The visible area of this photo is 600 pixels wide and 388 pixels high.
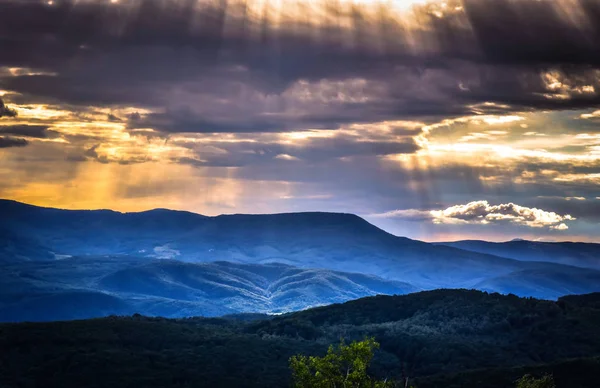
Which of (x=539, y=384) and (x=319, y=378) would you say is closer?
(x=319, y=378)

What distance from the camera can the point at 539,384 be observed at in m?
146

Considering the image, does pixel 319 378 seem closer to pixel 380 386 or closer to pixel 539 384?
pixel 380 386

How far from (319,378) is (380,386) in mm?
9354

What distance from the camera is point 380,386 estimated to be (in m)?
121

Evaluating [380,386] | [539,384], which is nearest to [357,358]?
[380,386]

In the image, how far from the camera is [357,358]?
120 m

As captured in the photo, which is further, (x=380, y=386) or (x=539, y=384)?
(x=539, y=384)

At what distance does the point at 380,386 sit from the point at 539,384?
39796 millimetres

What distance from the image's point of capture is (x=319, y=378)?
123438 millimetres

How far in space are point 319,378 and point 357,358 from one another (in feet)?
24.4

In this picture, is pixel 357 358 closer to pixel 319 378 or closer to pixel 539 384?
pixel 319 378

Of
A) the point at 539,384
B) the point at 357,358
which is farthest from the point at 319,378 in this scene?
the point at 539,384

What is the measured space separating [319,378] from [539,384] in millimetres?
45872
